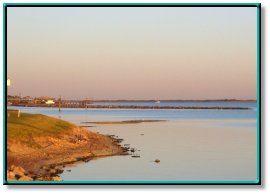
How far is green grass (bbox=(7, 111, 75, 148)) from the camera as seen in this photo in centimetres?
869

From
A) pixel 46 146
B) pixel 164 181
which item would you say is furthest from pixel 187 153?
pixel 46 146

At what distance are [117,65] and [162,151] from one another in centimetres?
231

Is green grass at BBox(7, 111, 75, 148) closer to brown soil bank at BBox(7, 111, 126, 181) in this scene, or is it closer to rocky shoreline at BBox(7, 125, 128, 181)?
brown soil bank at BBox(7, 111, 126, 181)

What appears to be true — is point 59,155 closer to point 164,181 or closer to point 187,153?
point 187,153

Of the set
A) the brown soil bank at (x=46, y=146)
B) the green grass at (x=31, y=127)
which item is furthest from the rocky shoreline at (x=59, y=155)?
the green grass at (x=31, y=127)

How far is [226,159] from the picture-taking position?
920 centimetres

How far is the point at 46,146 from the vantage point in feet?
34.0

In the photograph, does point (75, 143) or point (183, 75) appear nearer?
point (183, 75)

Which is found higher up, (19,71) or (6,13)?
(6,13)

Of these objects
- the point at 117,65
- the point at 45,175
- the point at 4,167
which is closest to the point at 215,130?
the point at 117,65

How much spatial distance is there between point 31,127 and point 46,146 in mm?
634

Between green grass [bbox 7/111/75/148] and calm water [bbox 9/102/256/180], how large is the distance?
262 millimetres

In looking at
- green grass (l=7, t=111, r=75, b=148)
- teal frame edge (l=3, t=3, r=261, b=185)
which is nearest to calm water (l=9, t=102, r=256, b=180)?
teal frame edge (l=3, t=3, r=261, b=185)

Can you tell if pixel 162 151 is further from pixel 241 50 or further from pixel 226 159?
pixel 241 50
